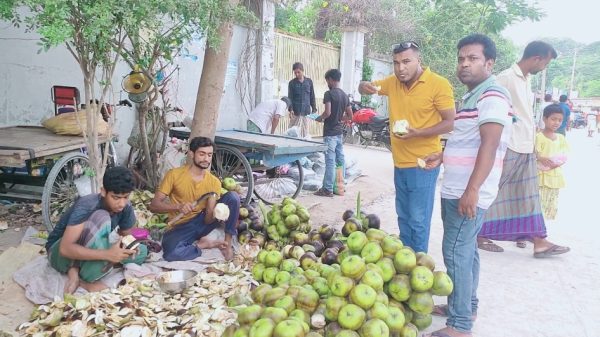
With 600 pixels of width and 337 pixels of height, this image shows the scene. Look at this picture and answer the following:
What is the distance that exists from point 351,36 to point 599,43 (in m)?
66.4

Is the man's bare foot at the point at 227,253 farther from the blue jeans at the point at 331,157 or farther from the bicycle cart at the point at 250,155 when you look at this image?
the blue jeans at the point at 331,157

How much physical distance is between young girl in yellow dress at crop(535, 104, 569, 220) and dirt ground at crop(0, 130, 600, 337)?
0.58m

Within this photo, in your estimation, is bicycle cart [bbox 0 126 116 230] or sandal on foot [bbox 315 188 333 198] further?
sandal on foot [bbox 315 188 333 198]

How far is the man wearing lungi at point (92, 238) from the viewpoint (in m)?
3.14

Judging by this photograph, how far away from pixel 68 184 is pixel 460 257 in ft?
12.1

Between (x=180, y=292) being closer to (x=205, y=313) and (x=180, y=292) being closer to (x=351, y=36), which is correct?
(x=205, y=313)

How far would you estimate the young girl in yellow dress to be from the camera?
17.0 ft

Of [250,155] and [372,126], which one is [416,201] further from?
Result: [372,126]

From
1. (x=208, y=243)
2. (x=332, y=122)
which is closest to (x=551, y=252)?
(x=332, y=122)

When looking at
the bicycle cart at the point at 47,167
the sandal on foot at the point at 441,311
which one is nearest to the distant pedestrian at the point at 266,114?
the bicycle cart at the point at 47,167

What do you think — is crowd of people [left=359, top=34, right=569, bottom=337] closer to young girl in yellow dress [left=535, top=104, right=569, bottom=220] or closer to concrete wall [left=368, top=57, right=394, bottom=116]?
young girl in yellow dress [left=535, top=104, right=569, bottom=220]

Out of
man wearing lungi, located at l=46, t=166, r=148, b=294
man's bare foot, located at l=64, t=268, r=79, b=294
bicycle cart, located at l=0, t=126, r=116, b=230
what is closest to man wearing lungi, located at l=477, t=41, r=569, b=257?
man wearing lungi, located at l=46, t=166, r=148, b=294

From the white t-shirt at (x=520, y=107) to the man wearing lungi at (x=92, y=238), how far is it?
11.2 ft

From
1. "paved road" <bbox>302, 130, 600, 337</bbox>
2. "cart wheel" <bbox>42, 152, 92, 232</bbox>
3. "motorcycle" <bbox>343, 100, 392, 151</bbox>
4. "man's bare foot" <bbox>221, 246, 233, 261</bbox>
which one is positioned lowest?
"paved road" <bbox>302, 130, 600, 337</bbox>
